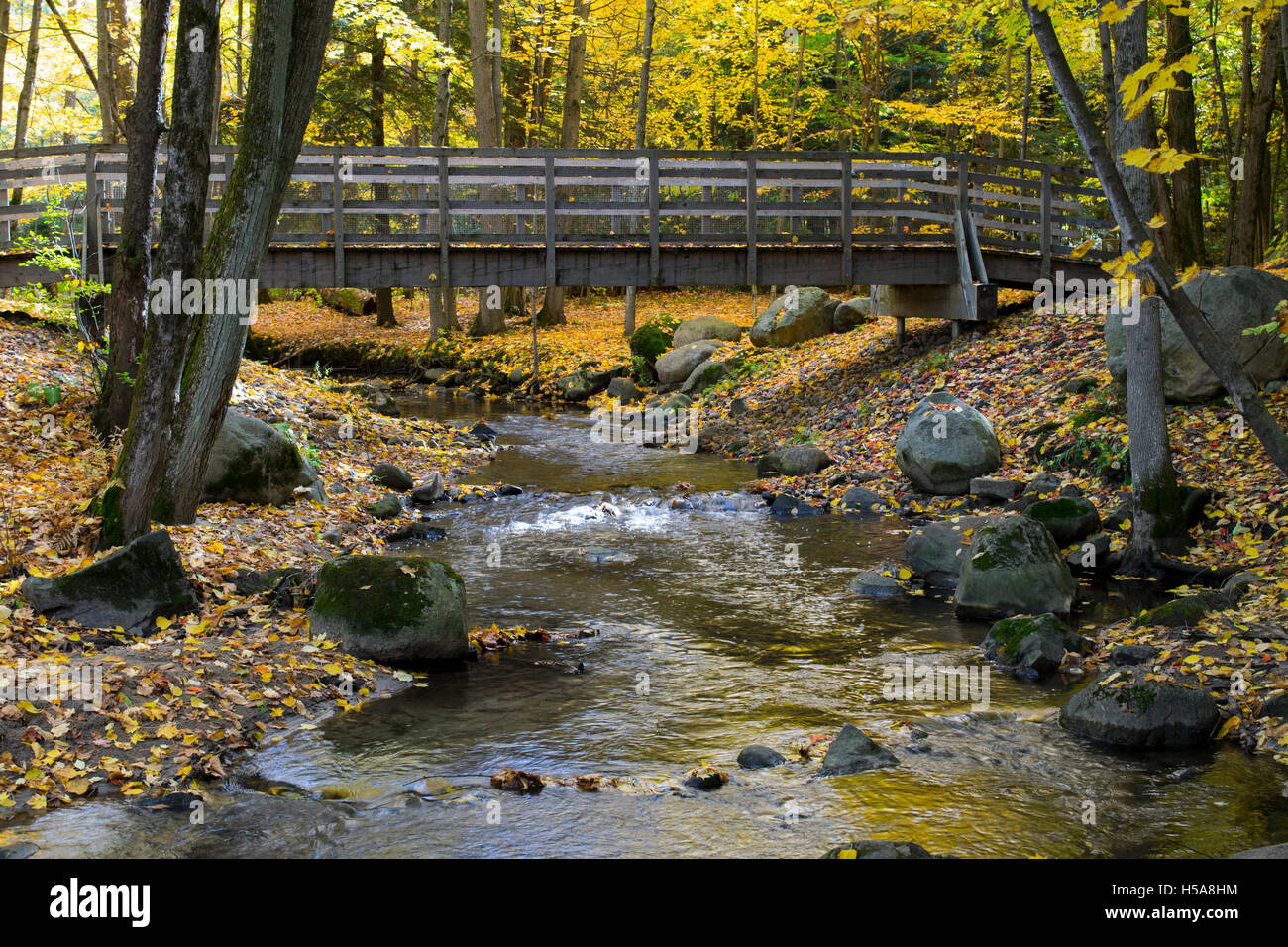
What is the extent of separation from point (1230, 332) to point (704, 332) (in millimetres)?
12131

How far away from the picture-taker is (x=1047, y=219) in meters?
16.5

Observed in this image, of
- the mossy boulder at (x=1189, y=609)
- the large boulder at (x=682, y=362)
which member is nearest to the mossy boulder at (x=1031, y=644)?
the mossy boulder at (x=1189, y=609)

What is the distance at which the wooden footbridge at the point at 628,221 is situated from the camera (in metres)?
14.5

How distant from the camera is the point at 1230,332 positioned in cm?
1102

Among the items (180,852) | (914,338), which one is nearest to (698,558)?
(180,852)

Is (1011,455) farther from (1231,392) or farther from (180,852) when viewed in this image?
(180,852)

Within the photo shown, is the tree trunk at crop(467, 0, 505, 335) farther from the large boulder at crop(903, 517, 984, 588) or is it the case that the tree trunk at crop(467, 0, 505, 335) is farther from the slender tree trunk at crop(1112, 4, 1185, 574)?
the slender tree trunk at crop(1112, 4, 1185, 574)

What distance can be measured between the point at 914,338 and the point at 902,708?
11556mm

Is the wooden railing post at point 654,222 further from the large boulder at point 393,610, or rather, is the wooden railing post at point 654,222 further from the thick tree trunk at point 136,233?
the large boulder at point 393,610

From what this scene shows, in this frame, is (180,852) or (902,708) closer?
(180,852)

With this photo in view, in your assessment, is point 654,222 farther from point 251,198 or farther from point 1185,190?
point 251,198

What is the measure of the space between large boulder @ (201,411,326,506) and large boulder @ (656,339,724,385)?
33.9 feet

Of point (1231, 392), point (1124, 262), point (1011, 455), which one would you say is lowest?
point (1011, 455)

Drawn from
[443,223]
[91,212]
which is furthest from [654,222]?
[91,212]
